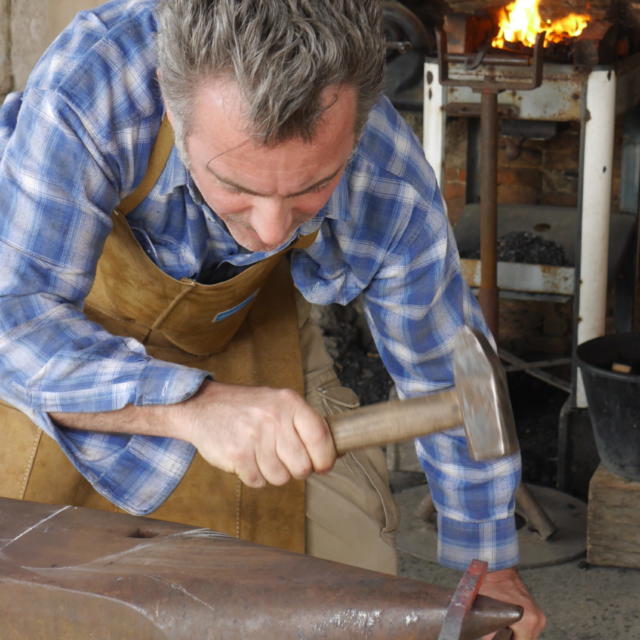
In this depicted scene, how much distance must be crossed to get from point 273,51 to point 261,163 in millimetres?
142

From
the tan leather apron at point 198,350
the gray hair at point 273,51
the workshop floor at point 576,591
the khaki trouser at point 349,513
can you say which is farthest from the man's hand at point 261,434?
the workshop floor at point 576,591

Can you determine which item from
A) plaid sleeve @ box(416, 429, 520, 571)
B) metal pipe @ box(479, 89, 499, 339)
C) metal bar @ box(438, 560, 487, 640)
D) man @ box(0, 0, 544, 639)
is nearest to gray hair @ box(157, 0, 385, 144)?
man @ box(0, 0, 544, 639)

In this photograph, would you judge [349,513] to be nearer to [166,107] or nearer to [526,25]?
[166,107]

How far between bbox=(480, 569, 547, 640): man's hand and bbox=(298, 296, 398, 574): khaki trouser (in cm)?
26

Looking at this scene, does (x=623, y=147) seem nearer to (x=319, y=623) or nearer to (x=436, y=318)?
(x=436, y=318)

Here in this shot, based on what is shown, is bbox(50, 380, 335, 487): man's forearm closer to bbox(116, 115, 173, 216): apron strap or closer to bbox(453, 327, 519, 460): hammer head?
bbox(453, 327, 519, 460): hammer head

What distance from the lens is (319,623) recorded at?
1.34 m

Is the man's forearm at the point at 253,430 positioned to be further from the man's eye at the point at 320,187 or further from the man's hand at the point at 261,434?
the man's eye at the point at 320,187

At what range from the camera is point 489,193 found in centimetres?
310

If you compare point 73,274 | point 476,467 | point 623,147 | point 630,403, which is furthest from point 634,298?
point 73,274

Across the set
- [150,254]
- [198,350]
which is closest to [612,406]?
[198,350]

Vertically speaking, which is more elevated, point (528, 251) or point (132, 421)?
point (132, 421)

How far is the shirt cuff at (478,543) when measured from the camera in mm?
1975

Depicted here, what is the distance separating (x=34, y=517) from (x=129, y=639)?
30 centimetres
